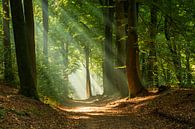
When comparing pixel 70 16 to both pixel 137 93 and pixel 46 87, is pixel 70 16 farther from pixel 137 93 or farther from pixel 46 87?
pixel 137 93

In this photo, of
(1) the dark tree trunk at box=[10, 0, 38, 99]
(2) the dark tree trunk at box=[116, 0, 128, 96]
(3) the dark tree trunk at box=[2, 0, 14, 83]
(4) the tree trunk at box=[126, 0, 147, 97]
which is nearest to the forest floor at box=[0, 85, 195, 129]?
(1) the dark tree trunk at box=[10, 0, 38, 99]

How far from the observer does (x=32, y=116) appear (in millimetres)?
11688

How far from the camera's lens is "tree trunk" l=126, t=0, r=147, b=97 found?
18609 mm

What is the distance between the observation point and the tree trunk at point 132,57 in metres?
18.6

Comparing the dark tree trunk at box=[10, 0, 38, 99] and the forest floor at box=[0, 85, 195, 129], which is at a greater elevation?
the dark tree trunk at box=[10, 0, 38, 99]

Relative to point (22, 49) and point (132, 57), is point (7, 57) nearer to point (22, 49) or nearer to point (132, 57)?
point (22, 49)

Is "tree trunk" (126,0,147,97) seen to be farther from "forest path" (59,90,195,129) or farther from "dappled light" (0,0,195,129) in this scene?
"forest path" (59,90,195,129)

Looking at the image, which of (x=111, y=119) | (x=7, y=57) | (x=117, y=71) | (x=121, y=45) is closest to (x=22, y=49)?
(x=111, y=119)

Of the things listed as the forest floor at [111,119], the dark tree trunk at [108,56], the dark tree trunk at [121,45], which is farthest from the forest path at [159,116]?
the dark tree trunk at [108,56]

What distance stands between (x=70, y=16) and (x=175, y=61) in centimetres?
1710

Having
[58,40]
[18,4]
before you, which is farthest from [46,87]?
[58,40]

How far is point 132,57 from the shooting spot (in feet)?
62.2

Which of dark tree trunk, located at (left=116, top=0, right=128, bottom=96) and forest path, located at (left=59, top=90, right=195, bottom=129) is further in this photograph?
dark tree trunk, located at (left=116, top=0, right=128, bottom=96)

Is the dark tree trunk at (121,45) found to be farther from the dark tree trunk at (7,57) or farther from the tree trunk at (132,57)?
the dark tree trunk at (7,57)
